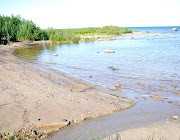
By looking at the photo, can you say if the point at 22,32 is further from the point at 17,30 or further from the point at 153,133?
the point at 153,133

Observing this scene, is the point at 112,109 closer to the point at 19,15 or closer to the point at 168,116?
the point at 168,116


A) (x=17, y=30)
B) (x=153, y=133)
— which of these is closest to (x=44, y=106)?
(x=153, y=133)

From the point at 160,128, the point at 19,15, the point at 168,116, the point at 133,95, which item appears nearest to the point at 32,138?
the point at 160,128

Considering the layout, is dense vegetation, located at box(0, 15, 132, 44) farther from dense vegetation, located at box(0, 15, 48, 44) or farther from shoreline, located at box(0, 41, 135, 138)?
shoreline, located at box(0, 41, 135, 138)

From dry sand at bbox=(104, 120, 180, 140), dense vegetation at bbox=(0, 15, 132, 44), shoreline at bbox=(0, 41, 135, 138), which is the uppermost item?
dense vegetation at bbox=(0, 15, 132, 44)

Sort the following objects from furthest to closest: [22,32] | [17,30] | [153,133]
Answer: [22,32], [17,30], [153,133]

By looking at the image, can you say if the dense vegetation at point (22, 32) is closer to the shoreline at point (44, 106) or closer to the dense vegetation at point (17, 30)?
the dense vegetation at point (17, 30)

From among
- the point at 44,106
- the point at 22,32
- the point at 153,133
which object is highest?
the point at 22,32

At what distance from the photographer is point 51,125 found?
165 inches

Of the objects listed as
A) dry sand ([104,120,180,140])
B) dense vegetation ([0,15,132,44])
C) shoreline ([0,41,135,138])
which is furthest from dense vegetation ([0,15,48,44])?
dry sand ([104,120,180,140])

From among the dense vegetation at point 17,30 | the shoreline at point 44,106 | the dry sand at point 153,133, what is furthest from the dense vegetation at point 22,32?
the dry sand at point 153,133

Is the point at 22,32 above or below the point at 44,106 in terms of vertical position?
above

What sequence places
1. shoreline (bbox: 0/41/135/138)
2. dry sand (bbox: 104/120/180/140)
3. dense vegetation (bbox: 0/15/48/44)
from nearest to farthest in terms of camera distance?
dry sand (bbox: 104/120/180/140) → shoreline (bbox: 0/41/135/138) → dense vegetation (bbox: 0/15/48/44)

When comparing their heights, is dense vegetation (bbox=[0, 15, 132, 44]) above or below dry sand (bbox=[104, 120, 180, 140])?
above
